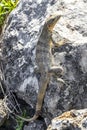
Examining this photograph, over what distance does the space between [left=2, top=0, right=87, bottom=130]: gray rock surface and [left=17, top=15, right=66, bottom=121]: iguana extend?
0.09m

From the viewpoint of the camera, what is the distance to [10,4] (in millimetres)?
8086

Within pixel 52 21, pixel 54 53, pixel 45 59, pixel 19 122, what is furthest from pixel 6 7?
pixel 19 122

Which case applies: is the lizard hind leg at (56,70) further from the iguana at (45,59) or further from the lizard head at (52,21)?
the lizard head at (52,21)

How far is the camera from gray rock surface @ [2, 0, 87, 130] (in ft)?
18.4

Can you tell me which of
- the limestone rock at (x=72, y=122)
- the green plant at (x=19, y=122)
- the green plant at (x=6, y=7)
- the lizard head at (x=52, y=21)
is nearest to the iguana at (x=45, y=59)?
the lizard head at (x=52, y=21)

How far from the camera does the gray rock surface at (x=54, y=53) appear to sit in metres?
5.61

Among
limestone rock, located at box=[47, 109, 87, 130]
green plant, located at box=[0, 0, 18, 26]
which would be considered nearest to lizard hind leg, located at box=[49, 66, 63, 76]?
limestone rock, located at box=[47, 109, 87, 130]

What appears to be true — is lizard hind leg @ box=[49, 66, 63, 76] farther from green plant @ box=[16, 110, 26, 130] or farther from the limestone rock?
the limestone rock

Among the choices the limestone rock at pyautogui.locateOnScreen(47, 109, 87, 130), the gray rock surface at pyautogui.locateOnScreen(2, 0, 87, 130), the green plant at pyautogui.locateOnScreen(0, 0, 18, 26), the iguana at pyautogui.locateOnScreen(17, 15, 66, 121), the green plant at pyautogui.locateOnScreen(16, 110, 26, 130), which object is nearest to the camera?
the limestone rock at pyautogui.locateOnScreen(47, 109, 87, 130)

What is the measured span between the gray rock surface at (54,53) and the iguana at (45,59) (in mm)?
88

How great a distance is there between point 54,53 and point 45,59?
0.20 m

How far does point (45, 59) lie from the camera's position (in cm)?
606

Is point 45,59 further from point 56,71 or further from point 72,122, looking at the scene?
point 72,122

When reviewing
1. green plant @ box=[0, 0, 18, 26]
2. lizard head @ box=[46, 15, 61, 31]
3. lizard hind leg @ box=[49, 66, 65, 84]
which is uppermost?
lizard head @ box=[46, 15, 61, 31]
